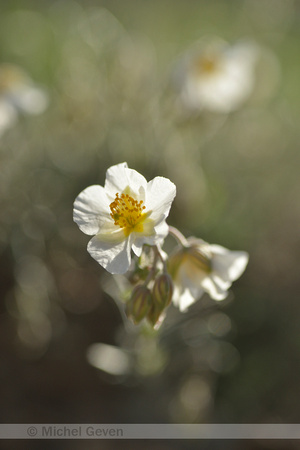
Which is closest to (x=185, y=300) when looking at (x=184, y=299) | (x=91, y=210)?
(x=184, y=299)

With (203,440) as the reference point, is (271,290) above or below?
above

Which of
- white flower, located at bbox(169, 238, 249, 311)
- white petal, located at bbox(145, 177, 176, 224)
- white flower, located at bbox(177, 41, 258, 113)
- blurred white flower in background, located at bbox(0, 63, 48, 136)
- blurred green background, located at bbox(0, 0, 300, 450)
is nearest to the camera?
white petal, located at bbox(145, 177, 176, 224)

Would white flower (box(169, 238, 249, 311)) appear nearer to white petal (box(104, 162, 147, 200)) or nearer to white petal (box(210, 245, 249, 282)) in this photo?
white petal (box(210, 245, 249, 282))

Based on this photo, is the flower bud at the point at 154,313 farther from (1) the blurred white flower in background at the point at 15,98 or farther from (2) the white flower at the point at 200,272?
(1) the blurred white flower in background at the point at 15,98

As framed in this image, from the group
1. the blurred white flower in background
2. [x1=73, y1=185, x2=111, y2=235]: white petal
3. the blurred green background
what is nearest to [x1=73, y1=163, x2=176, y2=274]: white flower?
[x1=73, y1=185, x2=111, y2=235]: white petal

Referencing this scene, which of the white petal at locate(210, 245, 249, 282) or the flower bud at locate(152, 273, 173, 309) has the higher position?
the white petal at locate(210, 245, 249, 282)

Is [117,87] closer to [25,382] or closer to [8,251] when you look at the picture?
[8,251]

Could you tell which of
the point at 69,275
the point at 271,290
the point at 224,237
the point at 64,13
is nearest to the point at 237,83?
the point at 224,237

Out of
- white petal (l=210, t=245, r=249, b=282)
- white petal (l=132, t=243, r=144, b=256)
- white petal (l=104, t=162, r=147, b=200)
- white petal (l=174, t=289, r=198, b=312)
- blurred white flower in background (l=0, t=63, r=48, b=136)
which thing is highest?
blurred white flower in background (l=0, t=63, r=48, b=136)

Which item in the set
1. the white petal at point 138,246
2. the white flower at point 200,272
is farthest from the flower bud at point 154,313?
the white petal at point 138,246
